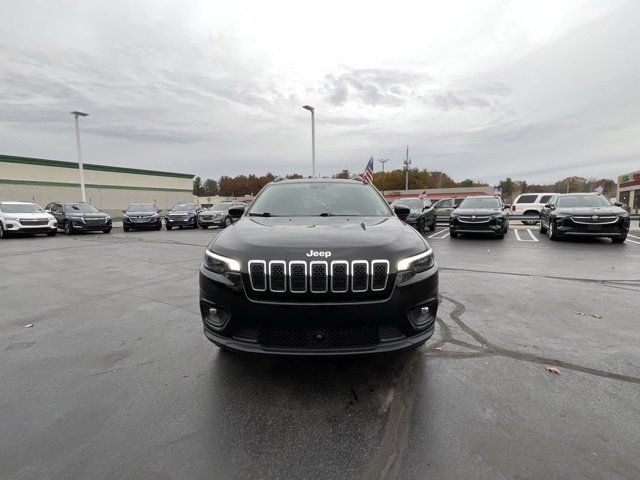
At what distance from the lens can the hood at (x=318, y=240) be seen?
2.67 m

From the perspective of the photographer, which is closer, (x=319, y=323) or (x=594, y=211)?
(x=319, y=323)

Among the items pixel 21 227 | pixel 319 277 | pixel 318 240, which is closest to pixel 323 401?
pixel 319 277

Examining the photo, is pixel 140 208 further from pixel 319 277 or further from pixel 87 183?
pixel 87 183

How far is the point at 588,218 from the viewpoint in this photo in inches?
453

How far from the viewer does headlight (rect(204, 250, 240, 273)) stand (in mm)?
2732

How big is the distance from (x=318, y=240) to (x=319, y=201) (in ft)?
5.21

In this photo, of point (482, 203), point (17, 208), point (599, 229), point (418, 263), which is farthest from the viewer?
point (17, 208)

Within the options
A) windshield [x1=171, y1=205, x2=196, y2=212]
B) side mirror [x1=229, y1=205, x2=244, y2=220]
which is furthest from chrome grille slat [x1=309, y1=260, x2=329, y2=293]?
windshield [x1=171, y1=205, x2=196, y2=212]

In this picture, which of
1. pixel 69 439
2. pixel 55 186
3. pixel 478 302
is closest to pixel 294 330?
pixel 69 439

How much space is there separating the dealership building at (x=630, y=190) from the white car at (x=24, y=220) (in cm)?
5346

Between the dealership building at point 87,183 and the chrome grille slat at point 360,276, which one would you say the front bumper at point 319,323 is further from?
the dealership building at point 87,183

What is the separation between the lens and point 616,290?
5844mm

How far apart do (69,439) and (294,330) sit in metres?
1.52

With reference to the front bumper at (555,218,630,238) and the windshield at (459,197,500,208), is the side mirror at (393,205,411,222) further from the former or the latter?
the windshield at (459,197,500,208)
